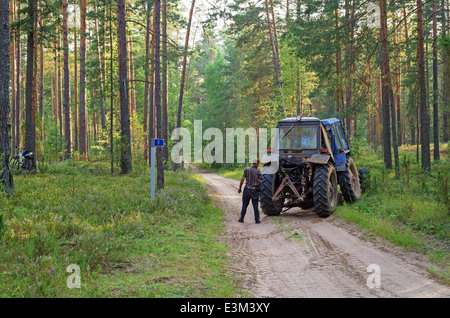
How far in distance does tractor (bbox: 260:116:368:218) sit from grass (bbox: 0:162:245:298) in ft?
7.05

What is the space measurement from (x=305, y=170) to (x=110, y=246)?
22.6 ft

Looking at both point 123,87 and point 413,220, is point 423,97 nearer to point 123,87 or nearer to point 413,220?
point 413,220

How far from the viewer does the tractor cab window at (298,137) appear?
11984mm

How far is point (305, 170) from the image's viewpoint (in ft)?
38.4

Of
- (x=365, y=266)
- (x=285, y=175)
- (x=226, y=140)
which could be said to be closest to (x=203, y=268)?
(x=365, y=266)

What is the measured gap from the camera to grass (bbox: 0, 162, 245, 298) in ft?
16.9

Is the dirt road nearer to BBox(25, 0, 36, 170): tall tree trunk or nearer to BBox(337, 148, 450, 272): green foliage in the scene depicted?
BBox(337, 148, 450, 272): green foliage

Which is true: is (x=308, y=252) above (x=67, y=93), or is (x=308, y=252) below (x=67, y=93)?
below

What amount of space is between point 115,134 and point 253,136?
14525 millimetres

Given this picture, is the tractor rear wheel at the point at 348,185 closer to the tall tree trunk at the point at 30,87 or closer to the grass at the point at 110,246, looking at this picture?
the grass at the point at 110,246

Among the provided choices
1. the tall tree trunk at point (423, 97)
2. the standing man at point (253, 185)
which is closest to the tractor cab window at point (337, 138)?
the standing man at point (253, 185)
